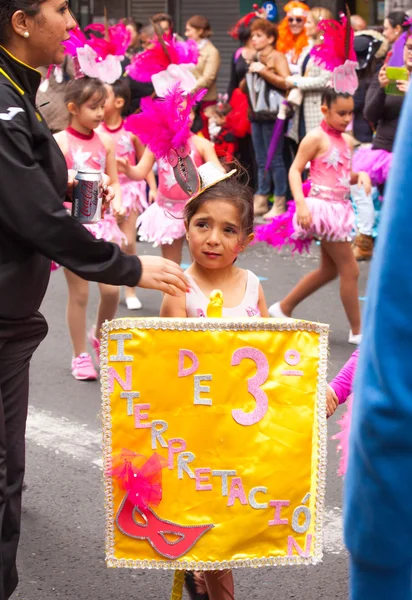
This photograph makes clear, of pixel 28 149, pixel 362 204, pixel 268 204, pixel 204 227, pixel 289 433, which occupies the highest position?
pixel 28 149

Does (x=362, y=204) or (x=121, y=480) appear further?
(x=362, y=204)

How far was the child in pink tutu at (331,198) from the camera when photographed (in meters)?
6.66

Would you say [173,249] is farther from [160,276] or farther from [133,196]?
[160,276]

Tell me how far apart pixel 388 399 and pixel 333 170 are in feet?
18.0

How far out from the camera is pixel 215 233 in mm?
3334

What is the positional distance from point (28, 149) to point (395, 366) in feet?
5.10

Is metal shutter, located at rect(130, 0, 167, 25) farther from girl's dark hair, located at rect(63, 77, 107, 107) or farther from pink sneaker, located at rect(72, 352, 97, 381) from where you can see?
pink sneaker, located at rect(72, 352, 97, 381)

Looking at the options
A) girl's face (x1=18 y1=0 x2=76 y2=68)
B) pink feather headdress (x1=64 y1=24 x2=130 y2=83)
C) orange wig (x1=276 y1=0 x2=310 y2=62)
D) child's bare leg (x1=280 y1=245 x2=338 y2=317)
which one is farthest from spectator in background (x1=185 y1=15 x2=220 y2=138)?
girl's face (x1=18 y1=0 x2=76 y2=68)

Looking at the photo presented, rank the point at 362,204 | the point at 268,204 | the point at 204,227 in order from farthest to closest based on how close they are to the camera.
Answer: the point at 268,204
the point at 362,204
the point at 204,227

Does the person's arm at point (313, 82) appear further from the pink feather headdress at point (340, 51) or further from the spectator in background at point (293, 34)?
the pink feather headdress at point (340, 51)

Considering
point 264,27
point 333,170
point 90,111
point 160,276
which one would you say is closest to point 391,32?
point 264,27

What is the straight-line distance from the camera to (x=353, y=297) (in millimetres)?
6758

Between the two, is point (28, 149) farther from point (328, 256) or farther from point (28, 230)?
point (328, 256)

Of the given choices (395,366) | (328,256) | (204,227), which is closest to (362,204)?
(328,256)
